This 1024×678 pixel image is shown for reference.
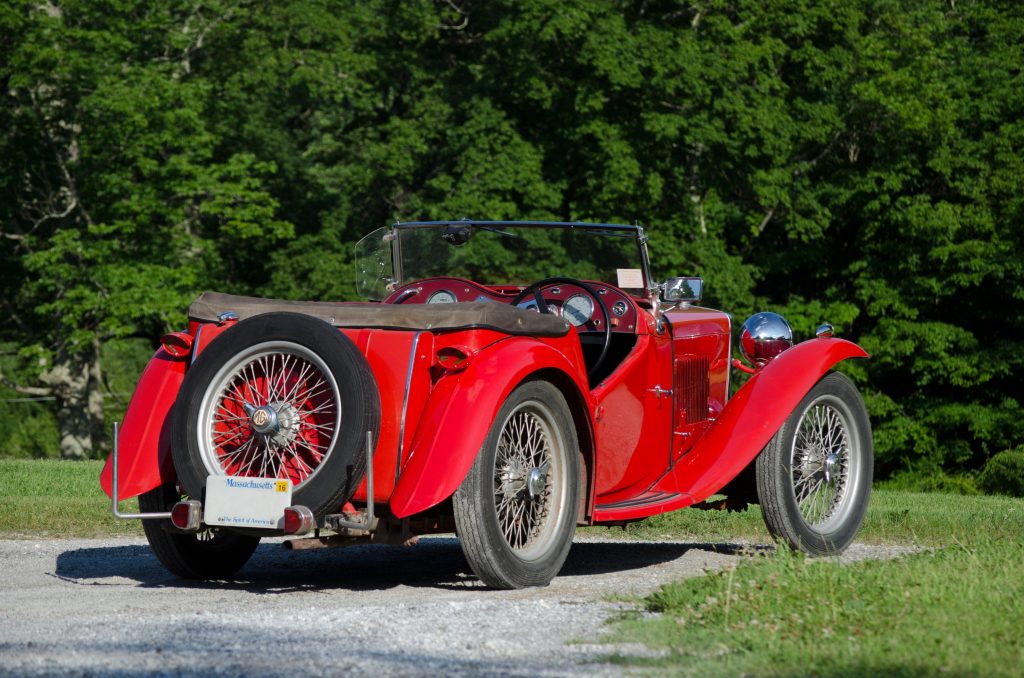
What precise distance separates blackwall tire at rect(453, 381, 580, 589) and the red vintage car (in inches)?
0.4

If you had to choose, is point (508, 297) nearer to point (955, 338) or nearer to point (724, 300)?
point (724, 300)

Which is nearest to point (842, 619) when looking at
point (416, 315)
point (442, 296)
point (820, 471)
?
point (416, 315)

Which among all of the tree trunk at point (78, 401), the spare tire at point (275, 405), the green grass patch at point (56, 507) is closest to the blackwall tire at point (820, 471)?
the spare tire at point (275, 405)

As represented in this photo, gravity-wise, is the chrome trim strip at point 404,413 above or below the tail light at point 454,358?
below

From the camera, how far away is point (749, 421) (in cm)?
734

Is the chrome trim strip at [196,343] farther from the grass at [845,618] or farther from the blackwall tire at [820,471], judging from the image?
the blackwall tire at [820,471]

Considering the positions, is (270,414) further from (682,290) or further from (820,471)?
(820,471)

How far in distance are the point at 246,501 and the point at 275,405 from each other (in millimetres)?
440

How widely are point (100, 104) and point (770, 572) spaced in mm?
21366

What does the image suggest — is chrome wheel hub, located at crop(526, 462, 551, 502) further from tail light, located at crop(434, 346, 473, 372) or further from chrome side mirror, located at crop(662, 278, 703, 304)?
chrome side mirror, located at crop(662, 278, 703, 304)

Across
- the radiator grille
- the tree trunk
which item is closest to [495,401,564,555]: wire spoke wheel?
the radiator grille

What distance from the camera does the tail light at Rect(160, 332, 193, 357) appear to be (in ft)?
21.3

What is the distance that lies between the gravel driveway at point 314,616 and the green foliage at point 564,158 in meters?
18.2

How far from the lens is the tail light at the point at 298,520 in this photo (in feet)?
18.4
